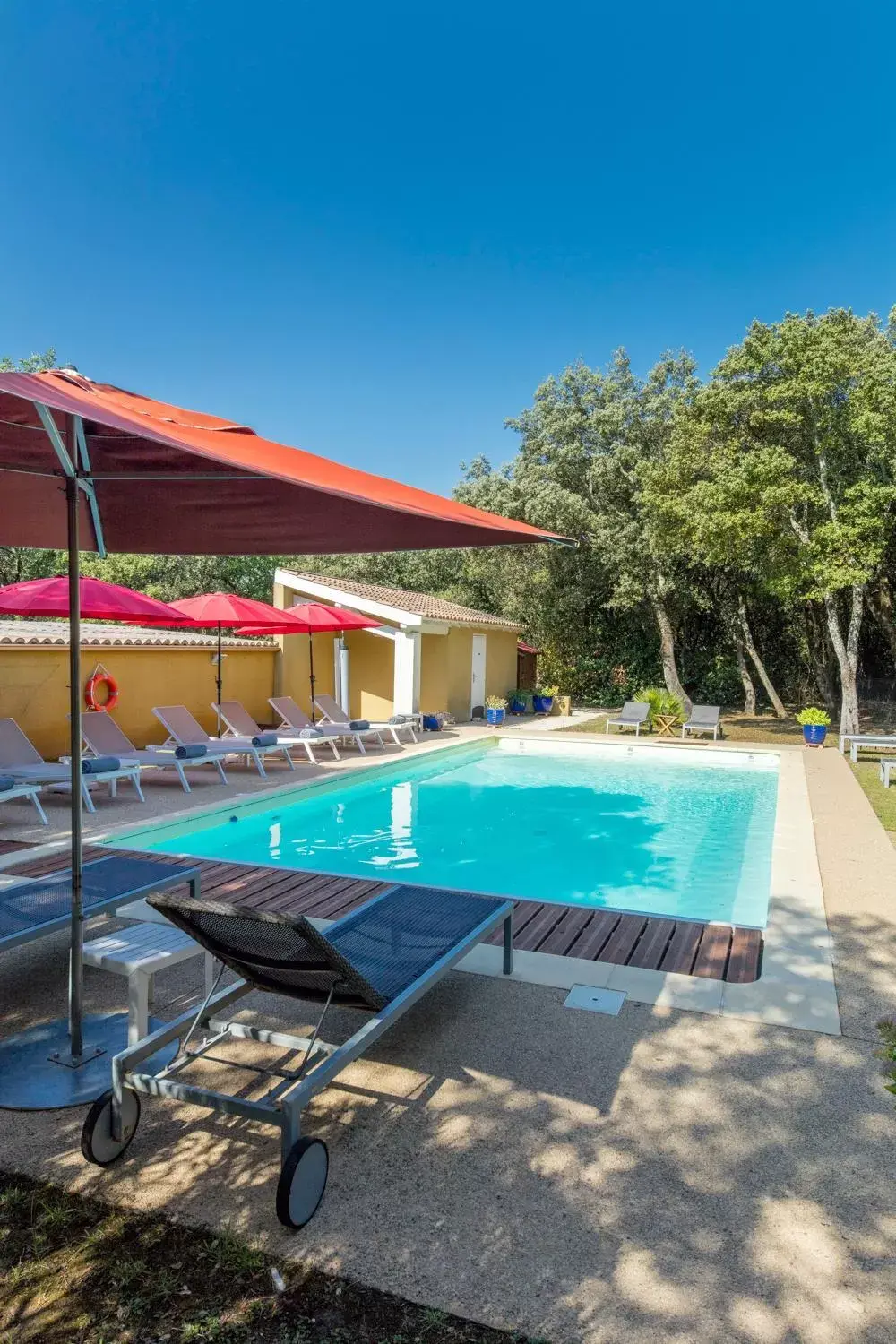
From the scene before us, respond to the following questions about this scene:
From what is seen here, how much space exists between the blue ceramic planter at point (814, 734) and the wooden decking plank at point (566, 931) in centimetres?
1220

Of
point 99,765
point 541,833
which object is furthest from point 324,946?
point 541,833

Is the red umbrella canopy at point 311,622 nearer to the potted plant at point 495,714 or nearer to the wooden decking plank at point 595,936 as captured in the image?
the potted plant at point 495,714

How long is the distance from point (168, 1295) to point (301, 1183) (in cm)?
45

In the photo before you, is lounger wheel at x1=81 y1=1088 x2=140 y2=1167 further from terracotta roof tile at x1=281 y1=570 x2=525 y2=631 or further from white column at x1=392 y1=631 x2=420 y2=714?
terracotta roof tile at x1=281 y1=570 x2=525 y2=631

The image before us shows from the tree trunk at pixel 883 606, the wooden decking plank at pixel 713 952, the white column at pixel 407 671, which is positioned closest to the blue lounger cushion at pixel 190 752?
the white column at pixel 407 671

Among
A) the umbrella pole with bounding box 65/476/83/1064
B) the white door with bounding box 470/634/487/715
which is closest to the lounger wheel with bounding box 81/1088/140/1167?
the umbrella pole with bounding box 65/476/83/1064

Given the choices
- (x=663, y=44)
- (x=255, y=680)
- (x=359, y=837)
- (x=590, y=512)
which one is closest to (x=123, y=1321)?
(x=359, y=837)

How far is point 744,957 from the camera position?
5.05m

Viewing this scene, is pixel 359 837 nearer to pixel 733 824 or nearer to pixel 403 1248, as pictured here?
pixel 733 824

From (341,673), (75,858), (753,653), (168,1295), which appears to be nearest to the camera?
(168,1295)

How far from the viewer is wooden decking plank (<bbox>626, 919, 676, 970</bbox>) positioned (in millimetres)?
4914

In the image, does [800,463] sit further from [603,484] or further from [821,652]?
[821,652]

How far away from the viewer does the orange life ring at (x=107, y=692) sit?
12805 mm

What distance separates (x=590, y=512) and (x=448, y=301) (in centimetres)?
651
